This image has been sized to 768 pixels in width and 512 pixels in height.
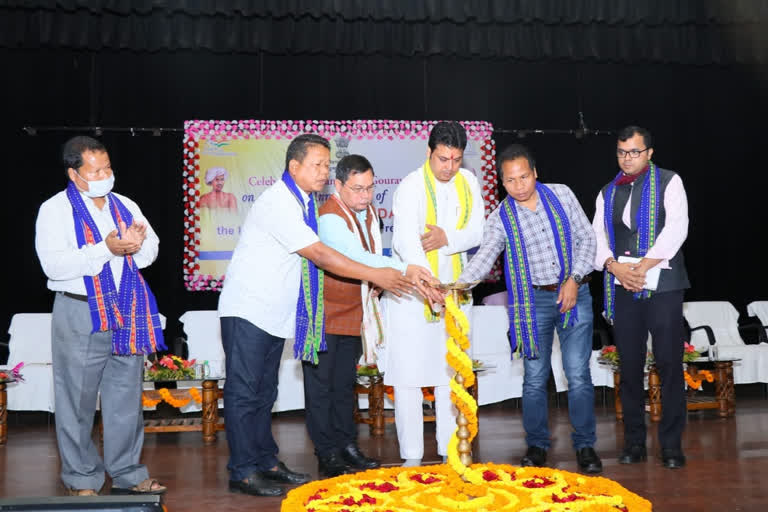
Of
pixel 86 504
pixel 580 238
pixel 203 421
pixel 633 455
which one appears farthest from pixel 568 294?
pixel 203 421

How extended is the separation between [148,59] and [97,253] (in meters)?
4.76

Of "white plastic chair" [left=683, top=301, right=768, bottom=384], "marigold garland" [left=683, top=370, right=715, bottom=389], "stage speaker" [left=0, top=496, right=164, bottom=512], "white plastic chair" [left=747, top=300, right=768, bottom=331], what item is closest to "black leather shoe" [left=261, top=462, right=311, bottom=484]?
"stage speaker" [left=0, top=496, right=164, bottom=512]

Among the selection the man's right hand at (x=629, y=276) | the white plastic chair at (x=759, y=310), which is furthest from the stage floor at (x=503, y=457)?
the white plastic chair at (x=759, y=310)

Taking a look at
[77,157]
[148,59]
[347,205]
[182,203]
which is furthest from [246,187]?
[77,157]

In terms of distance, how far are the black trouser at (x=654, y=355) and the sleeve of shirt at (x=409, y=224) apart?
1.04m

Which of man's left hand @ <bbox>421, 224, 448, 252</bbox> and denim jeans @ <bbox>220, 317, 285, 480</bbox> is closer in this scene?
denim jeans @ <bbox>220, 317, 285, 480</bbox>

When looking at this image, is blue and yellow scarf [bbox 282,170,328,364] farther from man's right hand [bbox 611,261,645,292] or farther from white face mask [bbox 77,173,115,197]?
man's right hand [bbox 611,261,645,292]

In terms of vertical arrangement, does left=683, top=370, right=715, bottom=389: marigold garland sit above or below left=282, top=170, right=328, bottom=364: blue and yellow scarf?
below

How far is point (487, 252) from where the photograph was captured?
4.05 metres

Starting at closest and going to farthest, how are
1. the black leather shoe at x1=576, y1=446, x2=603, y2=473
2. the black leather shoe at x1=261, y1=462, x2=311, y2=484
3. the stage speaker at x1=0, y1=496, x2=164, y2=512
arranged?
1. the stage speaker at x1=0, y1=496, x2=164, y2=512
2. the black leather shoe at x1=261, y1=462, x2=311, y2=484
3. the black leather shoe at x1=576, y1=446, x2=603, y2=473

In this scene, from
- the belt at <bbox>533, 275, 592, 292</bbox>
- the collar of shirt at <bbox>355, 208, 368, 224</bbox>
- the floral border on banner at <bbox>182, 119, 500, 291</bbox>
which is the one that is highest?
the floral border on banner at <bbox>182, 119, 500, 291</bbox>

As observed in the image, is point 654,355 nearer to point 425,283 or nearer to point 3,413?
point 425,283

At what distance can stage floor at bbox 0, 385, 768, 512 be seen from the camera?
11.5 feet

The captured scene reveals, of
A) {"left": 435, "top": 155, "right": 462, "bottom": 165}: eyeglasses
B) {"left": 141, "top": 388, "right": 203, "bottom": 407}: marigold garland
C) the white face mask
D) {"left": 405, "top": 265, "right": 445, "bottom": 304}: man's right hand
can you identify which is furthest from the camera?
{"left": 141, "top": 388, "right": 203, "bottom": 407}: marigold garland
